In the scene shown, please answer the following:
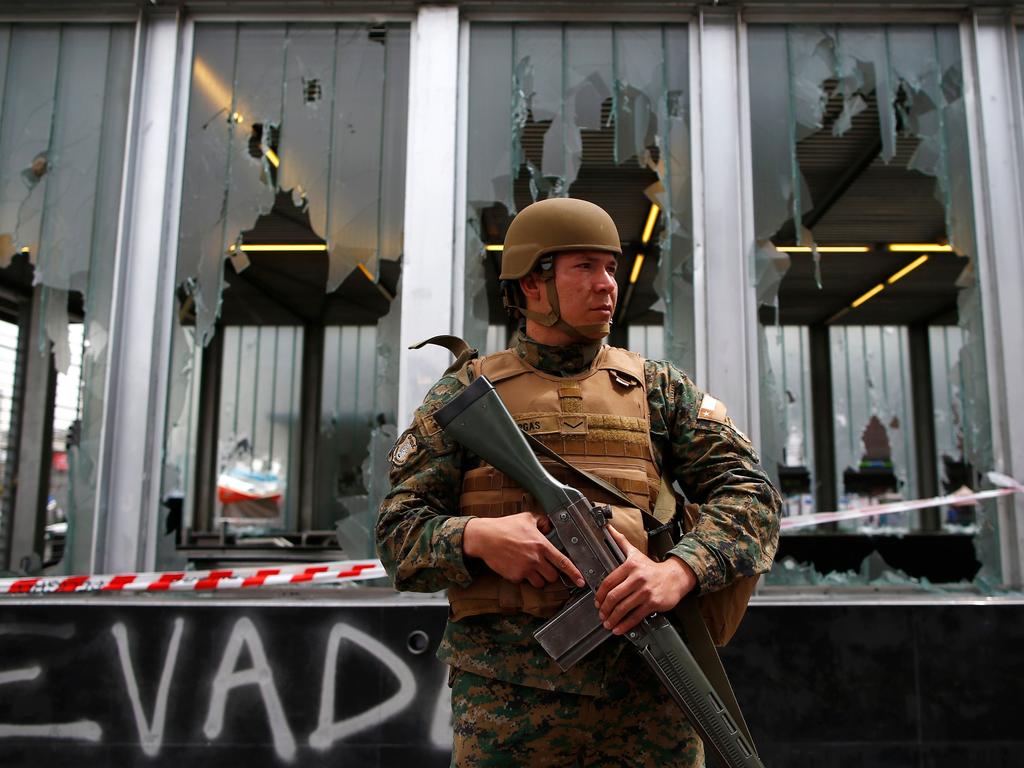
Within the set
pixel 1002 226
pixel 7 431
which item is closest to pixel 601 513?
pixel 1002 226

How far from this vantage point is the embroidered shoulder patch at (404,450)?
1561mm

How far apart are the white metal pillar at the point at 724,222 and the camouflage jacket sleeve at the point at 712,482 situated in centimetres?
186

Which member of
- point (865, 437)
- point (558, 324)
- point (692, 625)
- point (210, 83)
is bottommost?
point (692, 625)

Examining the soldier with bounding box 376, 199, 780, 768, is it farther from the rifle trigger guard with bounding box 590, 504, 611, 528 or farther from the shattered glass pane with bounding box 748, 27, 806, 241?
the shattered glass pane with bounding box 748, 27, 806, 241

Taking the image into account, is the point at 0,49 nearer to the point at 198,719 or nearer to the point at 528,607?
the point at 198,719

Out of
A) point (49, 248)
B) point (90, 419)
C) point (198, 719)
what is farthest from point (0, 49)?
point (198, 719)

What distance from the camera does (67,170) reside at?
3.63 m

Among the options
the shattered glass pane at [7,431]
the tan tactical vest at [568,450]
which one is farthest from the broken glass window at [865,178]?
the shattered glass pane at [7,431]

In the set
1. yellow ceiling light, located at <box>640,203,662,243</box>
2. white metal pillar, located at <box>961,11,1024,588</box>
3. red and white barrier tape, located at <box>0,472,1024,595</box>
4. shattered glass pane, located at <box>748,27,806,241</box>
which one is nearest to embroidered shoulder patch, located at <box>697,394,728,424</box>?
red and white barrier tape, located at <box>0,472,1024,595</box>

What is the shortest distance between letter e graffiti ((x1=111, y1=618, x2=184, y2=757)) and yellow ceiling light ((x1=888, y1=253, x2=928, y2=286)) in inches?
331

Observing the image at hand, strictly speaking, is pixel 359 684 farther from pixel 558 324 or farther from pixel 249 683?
pixel 558 324

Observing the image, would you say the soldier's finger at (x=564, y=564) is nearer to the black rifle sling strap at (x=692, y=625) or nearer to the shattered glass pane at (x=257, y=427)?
the black rifle sling strap at (x=692, y=625)

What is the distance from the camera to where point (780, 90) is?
3.68 meters

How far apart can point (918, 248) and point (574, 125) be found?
6.10 m
